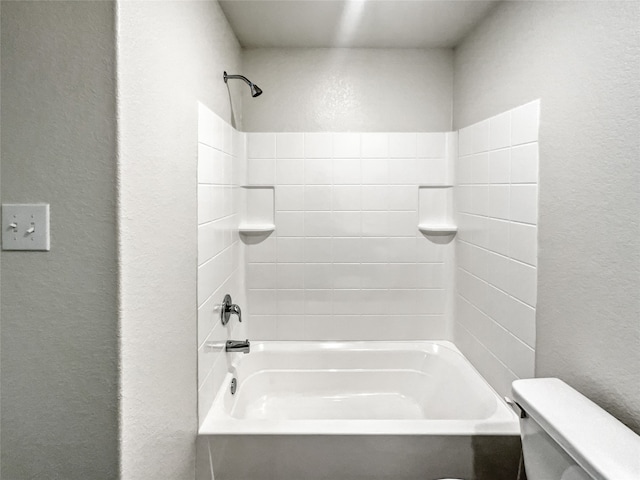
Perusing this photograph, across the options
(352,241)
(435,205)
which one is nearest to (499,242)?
(435,205)

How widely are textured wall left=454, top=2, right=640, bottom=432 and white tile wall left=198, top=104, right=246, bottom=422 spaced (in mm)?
1320

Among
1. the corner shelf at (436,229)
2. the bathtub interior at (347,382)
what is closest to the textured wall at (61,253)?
the bathtub interior at (347,382)

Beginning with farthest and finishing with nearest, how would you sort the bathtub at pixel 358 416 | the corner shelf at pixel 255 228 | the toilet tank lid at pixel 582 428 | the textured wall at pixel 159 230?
1. the corner shelf at pixel 255 228
2. the bathtub at pixel 358 416
3. the textured wall at pixel 159 230
4. the toilet tank lid at pixel 582 428

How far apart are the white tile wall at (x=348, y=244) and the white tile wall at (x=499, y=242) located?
9.0 inches

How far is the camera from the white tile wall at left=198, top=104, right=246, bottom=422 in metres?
1.77

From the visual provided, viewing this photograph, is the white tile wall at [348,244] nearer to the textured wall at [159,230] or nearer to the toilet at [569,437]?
the textured wall at [159,230]

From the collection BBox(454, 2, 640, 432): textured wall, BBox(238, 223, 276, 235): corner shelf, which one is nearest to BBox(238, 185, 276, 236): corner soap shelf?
BBox(238, 223, 276, 235): corner shelf

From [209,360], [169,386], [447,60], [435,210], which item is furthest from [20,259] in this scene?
[447,60]

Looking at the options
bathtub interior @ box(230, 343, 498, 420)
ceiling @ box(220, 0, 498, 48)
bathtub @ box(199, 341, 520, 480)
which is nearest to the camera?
bathtub @ box(199, 341, 520, 480)

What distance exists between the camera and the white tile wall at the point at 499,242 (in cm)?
175

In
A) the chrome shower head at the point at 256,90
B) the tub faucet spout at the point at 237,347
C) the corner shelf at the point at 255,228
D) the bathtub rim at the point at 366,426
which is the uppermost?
the chrome shower head at the point at 256,90

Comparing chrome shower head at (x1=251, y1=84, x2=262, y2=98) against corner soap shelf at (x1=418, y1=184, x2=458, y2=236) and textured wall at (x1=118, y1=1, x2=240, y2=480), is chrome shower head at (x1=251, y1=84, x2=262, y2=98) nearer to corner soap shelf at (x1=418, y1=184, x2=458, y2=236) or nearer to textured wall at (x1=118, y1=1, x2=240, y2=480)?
textured wall at (x1=118, y1=1, x2=240, y2=480)

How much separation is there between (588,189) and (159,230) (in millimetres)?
1331

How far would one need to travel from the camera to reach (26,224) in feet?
3.54
